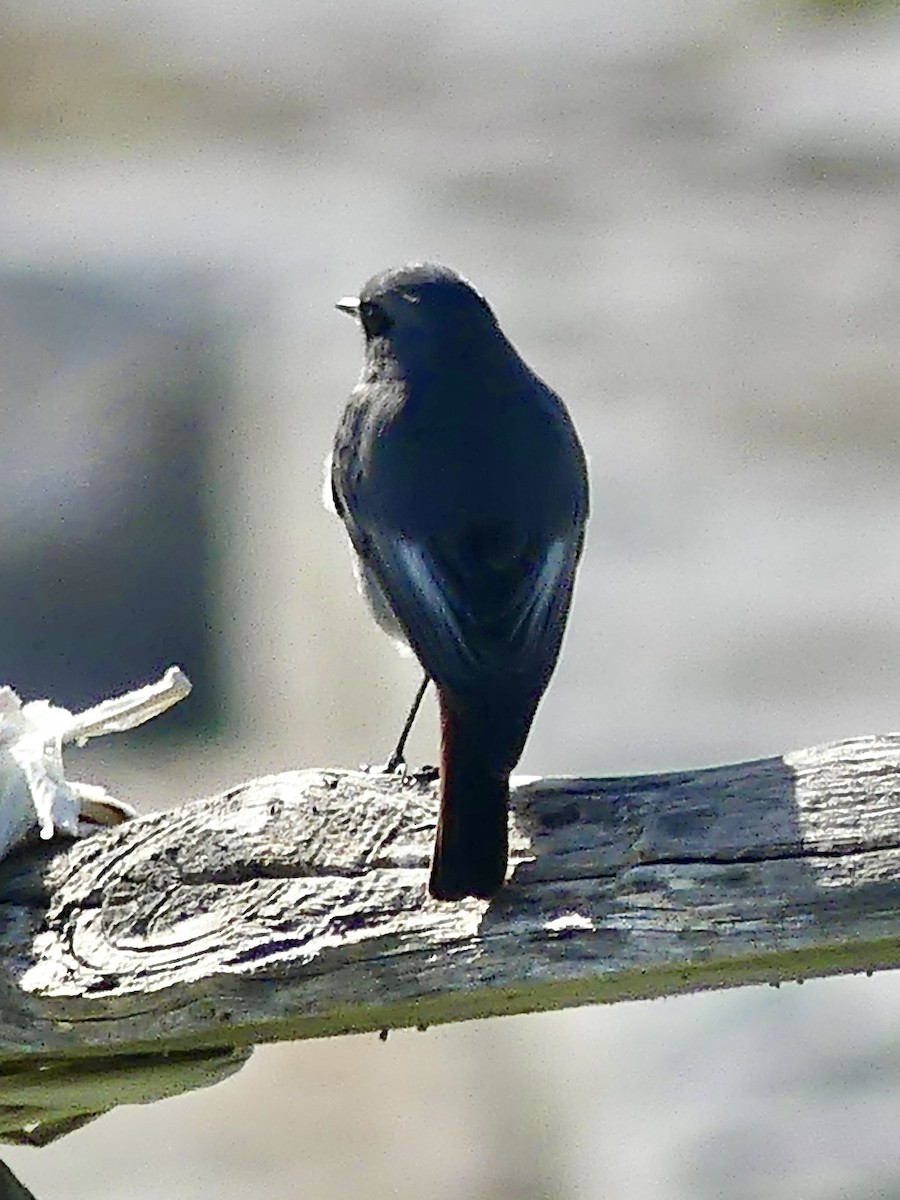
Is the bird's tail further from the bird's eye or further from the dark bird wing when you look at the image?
the bird's eye

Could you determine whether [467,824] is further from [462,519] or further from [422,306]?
[422,306]

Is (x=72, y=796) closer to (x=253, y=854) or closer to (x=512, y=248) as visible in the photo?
(x=253, y=854)

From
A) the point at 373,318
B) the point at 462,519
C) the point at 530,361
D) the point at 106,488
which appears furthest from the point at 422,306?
the point at 106,488

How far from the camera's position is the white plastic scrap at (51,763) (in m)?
2.36

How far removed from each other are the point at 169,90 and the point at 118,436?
147 centimetres

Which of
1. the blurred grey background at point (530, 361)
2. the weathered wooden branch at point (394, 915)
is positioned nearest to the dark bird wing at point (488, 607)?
the weathered wooden branch at point (394, 915)

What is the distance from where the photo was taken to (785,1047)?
5.10 metres

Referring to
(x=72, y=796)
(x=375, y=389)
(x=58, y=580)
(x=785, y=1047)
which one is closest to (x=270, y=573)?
(x=58, y=580)

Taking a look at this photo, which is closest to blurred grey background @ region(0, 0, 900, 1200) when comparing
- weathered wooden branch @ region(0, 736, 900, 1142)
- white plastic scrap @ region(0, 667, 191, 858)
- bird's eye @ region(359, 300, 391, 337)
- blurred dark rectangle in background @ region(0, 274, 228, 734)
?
blurred dark rectangle in background @ region(0, 274, 228, 734)

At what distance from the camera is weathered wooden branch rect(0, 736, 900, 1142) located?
2.05 metres

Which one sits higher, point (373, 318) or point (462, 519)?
point (373, 318)

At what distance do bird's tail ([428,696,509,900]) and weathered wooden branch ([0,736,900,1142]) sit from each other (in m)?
0.02

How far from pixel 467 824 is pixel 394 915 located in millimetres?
113

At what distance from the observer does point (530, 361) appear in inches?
272
